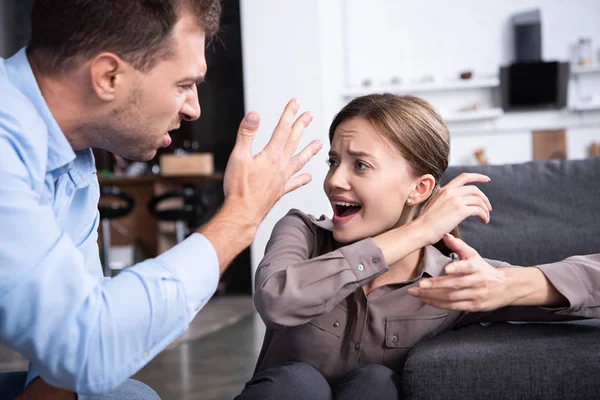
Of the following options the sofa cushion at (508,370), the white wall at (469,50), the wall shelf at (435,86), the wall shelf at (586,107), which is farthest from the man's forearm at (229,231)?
the wall shelf at (586,107)

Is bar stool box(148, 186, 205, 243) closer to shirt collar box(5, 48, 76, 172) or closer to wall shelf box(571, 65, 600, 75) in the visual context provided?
wall shelf box(571, 65, 600, 75)

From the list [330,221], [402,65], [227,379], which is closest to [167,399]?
[227,379]

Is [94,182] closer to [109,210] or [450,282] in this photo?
[450,282]

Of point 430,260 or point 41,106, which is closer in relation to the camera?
point 41,106

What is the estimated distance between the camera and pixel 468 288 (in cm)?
132

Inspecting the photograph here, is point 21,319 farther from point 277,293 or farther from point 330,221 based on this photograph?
point 330,221

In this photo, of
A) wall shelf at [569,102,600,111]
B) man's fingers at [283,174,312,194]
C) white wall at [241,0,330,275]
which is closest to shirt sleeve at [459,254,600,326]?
man's fingers at [283,174,312,194]

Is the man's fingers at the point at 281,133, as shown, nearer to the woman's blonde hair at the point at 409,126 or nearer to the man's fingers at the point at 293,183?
the man's fingers at the point at 293,183

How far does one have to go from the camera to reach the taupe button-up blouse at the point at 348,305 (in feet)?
4.36

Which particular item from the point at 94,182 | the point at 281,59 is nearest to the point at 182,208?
the point at 281,59

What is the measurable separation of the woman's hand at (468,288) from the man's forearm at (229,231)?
0.37 metres

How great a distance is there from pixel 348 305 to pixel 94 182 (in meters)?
0.59

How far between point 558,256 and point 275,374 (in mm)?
921

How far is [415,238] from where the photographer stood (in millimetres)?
1385
